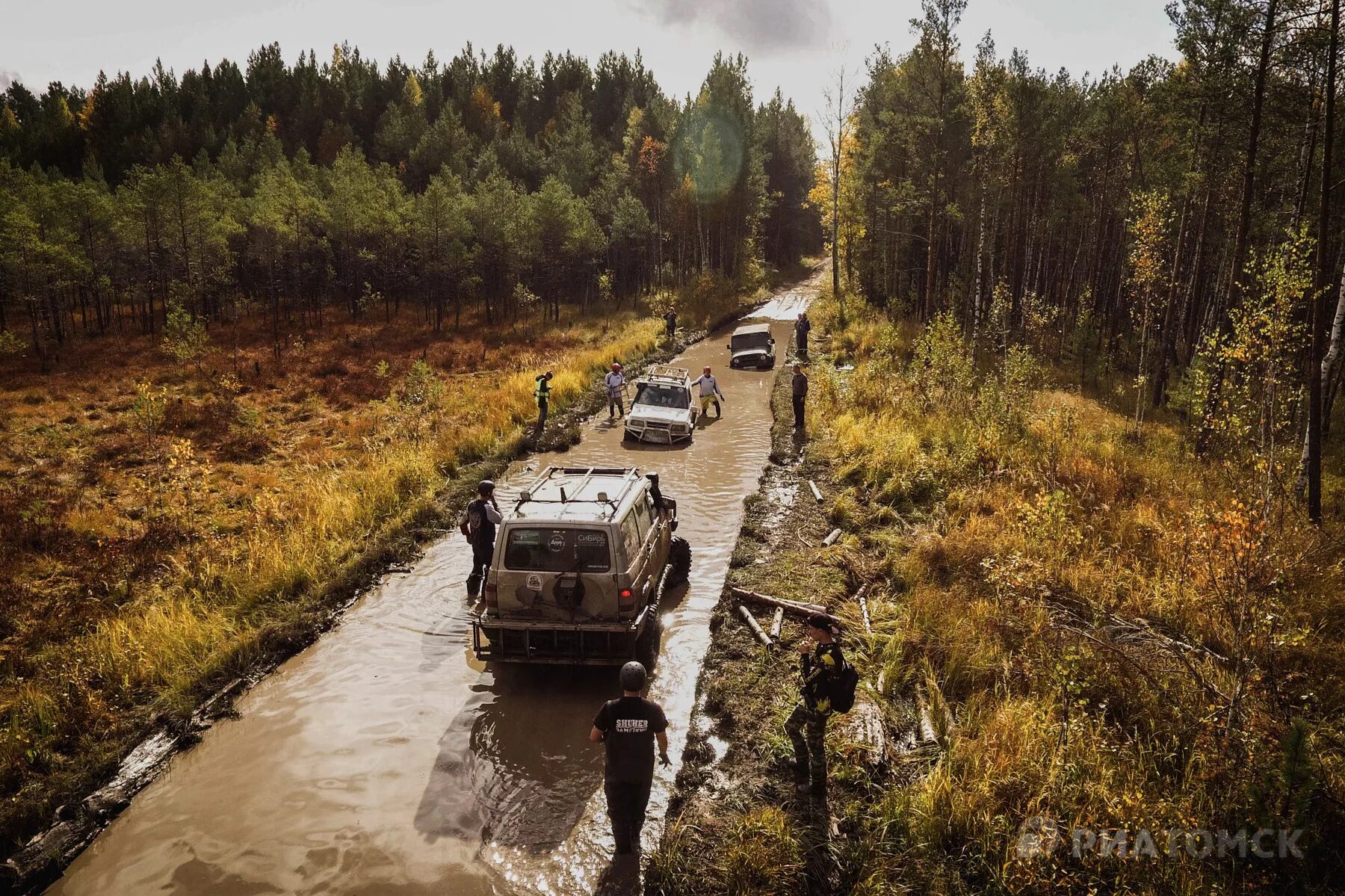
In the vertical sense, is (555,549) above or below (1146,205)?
below

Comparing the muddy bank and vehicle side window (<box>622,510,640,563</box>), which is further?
vehicle side window (<box>622,510,640,563</box>)

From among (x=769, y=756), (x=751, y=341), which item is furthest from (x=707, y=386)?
(x=769, y=756)

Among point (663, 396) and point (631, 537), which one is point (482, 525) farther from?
point (663, 396)

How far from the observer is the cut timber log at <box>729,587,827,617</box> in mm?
8961

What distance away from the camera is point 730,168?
157ft

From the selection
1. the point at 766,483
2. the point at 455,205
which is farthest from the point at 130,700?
the point at 455,205

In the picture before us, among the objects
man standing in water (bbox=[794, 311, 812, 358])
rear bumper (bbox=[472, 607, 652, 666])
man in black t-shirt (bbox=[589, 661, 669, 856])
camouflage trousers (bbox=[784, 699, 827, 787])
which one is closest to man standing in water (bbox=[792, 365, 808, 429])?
man standing in water (bbox=[794, 311, 812, 358])

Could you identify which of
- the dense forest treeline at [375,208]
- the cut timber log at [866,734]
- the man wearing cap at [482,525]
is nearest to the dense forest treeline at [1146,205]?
the cut timber log at [866,734]

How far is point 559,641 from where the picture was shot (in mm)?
7645

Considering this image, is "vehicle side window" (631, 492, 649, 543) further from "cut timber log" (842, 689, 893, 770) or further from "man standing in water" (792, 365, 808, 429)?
"man standing in water" (792, 365, 808, 429)

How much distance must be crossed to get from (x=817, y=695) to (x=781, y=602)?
11.1ft

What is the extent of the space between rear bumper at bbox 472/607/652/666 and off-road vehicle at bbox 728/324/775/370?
71.8 ft

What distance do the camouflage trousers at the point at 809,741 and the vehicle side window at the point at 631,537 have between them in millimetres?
2641

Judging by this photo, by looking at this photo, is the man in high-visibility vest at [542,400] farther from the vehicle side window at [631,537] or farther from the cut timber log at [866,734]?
the cut timber log at [866,734]
